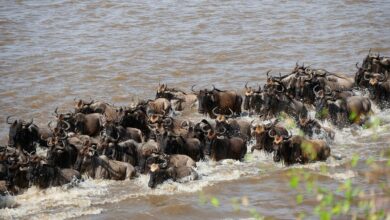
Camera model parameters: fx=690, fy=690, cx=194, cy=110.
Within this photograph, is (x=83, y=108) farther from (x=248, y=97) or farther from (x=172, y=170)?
(x=172, y=170)

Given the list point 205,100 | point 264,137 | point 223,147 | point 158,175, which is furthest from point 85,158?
point 205,100

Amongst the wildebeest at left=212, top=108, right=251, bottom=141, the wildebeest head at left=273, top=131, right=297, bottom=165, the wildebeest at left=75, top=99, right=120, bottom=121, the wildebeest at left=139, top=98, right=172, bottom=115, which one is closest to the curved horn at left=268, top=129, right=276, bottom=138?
the wildebeest head at left=273, top=131, right=297, bottom=165

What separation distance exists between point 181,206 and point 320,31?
15.8 metres

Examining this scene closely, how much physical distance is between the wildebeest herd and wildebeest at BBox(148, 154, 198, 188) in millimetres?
18

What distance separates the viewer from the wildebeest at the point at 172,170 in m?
11.9

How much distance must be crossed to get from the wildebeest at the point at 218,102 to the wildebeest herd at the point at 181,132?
0.08 ft

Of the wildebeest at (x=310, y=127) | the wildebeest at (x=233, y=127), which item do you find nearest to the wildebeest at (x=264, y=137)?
the wildebeest at (x=233, y=127)

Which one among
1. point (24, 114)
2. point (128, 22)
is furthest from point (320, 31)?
point (24, 114)

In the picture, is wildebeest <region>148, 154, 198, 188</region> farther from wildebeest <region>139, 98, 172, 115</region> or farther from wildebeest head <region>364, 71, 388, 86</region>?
wildebeest head <region>364, 71, 388, 86</region>

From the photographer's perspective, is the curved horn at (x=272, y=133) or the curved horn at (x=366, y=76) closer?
the curved horn at (x=272, y=133)

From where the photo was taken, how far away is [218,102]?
16641mm

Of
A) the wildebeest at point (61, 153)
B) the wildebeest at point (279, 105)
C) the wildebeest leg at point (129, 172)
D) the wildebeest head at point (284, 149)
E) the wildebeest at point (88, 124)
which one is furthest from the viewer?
the wildebeest at point (279, 105)

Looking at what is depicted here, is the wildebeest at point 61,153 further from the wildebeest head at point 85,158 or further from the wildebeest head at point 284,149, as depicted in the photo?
the wildebeest head at point 284,149

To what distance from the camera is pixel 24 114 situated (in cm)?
1727
